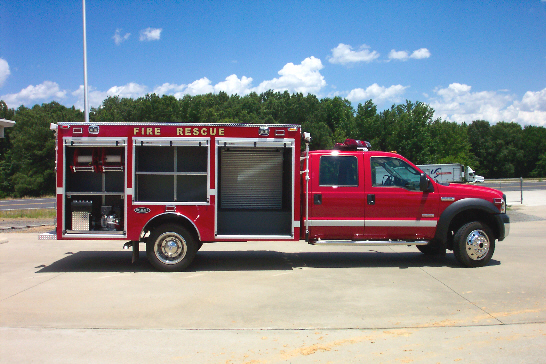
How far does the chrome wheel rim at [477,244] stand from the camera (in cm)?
852

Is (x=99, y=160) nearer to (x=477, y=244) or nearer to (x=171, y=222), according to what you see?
(x=171, y=222)

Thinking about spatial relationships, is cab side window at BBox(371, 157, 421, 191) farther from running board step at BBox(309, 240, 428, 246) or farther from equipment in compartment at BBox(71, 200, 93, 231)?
equipment in compartment at BBox(71, 200, 93, 231)

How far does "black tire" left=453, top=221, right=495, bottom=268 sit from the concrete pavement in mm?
230

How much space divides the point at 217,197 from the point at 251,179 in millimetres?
992

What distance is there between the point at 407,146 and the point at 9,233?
34.4 metres

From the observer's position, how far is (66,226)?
8.26 m

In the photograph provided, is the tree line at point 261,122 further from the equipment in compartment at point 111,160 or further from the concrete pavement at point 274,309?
the concrete pavement at point 274,309

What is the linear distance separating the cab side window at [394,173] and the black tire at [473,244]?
128cm

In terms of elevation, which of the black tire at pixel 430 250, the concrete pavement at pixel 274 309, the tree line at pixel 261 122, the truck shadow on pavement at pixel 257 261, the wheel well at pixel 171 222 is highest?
the tree line at pixel 261 122

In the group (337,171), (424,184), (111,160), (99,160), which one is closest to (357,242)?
(337,171)

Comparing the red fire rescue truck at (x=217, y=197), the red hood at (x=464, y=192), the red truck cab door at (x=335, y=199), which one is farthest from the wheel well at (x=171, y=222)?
the red hood at (x=464, y=192)

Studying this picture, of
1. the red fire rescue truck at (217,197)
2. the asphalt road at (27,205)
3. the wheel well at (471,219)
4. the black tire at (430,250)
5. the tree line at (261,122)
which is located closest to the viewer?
the red fire rescue truck at (217,197)

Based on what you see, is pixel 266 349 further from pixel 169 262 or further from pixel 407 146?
pixel 407 146

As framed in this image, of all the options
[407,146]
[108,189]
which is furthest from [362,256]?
[407,146]
